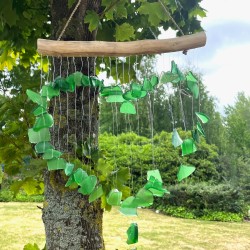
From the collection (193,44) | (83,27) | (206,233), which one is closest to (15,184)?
(83,27)

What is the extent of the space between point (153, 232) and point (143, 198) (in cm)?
742

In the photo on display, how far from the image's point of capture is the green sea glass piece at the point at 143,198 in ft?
4.50

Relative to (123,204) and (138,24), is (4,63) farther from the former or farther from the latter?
(123,204)

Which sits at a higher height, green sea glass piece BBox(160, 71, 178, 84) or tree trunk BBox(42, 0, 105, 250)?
green sea glass piece BBox(160, 71, 178, 84)

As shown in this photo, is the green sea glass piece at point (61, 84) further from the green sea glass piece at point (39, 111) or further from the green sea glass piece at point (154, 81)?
the green sea glass piece at point (154, 81)

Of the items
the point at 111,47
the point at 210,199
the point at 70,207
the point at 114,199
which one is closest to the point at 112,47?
the point at 111,47

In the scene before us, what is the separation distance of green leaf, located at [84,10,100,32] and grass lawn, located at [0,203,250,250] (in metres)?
4.72

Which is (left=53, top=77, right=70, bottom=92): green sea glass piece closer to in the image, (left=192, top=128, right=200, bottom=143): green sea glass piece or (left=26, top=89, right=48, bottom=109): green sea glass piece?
(left=26, top=89, right=48, bottom=109): green sea glass piece

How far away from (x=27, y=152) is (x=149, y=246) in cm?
518

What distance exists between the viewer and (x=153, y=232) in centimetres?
855

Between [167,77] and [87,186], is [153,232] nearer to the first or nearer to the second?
[87,186]

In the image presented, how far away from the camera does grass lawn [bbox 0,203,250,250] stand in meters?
A: 7.51

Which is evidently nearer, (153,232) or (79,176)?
(79,176)

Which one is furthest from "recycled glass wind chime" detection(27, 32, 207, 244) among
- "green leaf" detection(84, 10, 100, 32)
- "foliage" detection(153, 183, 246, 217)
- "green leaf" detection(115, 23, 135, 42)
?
"foliage" detection(153, 183, 246, 217)
